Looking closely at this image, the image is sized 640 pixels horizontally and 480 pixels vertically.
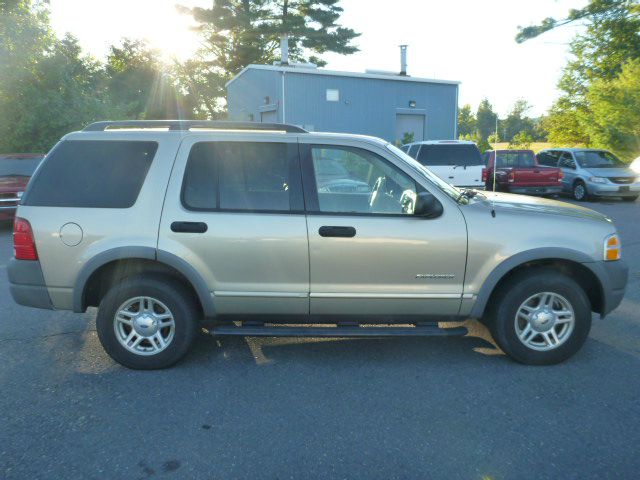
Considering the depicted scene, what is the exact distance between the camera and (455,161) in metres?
13.4

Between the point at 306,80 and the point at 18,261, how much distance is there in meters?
21.4

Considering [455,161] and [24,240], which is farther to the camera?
[455,161]

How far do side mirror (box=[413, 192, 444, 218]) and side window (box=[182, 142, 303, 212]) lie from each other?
896 millimetres

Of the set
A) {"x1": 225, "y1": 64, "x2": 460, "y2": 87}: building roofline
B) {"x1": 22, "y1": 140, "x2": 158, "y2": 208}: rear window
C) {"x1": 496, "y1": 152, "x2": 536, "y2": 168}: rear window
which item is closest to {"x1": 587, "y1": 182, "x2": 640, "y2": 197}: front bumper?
{"x1": 496, "y1": 152, "x2": 536, "y2": 168}: rear window

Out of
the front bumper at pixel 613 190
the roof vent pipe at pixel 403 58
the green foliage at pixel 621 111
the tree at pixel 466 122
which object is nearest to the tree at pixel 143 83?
the roof vent pipe at pixel 403 58

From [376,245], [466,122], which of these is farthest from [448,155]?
[466,122]

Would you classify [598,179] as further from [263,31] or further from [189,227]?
[263,31]

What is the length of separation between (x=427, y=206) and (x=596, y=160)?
15.9 m

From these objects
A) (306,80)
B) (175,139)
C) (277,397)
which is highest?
(306,80)

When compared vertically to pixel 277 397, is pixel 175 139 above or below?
above

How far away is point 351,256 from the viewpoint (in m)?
4.08

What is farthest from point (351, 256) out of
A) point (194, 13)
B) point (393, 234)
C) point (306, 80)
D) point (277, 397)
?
point (194, 13)

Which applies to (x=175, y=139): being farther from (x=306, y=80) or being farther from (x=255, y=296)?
(x=306, y=80)

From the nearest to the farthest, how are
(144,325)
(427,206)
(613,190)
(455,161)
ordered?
(427,206), (144,325), (455,161), (613,190)
